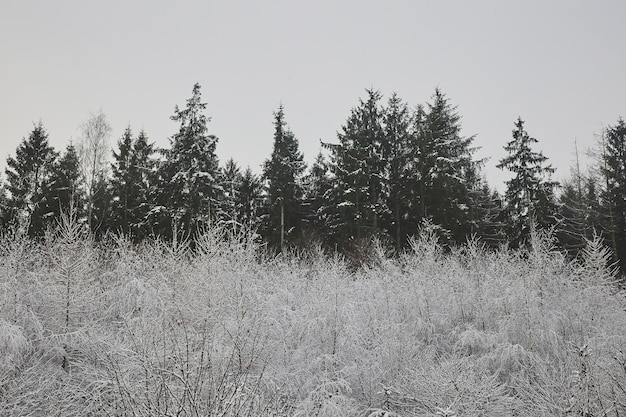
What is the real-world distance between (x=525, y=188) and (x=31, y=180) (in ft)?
103

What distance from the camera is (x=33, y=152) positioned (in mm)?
29016

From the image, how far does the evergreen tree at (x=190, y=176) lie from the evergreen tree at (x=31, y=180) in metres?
7.74

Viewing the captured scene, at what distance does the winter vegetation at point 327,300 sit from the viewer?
7363mm

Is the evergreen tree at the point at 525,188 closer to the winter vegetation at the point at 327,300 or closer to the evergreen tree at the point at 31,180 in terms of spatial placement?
the winter vegetation at the point at 327,300

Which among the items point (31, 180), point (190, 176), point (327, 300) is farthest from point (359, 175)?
point (31, 180)

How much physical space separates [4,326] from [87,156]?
16.9 m

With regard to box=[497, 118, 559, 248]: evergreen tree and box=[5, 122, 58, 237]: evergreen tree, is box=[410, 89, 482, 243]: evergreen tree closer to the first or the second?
box=[497, 118, 559, 248]: evergreen tree

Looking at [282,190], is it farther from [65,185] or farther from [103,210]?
[65,185]

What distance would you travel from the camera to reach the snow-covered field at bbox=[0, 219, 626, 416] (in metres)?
7.54

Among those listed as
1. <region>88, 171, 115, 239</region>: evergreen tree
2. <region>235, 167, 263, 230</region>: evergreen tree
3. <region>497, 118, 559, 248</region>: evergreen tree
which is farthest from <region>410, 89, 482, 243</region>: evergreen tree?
<region>88, 171, 115, 239</region>: evergreen tree

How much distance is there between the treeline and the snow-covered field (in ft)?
31.8

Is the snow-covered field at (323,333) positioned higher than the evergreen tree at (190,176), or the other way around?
the evergreen tree at (190,176)

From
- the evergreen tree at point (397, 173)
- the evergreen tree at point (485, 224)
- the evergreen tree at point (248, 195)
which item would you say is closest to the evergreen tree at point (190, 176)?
the evergreen tree at point (248, 195)

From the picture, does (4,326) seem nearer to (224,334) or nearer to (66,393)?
(66,393)
